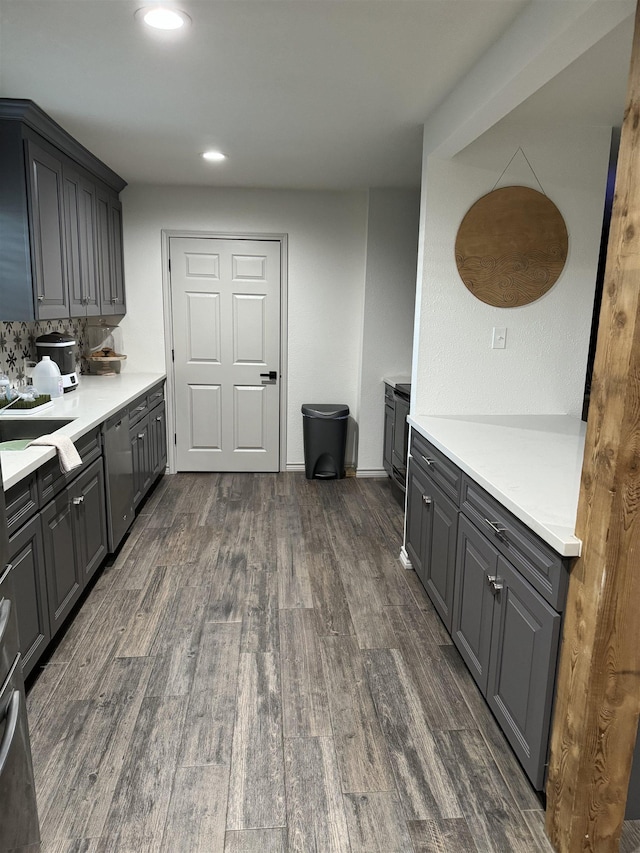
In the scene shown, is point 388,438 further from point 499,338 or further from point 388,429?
point 499,338

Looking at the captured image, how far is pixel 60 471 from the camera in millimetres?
2496

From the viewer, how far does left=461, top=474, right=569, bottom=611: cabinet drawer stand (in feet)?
5.28

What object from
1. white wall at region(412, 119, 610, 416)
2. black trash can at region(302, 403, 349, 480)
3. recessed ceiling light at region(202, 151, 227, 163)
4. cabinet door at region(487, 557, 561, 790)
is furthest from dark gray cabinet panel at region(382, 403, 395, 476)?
cabinet door at region(487, 557, 561, 790)

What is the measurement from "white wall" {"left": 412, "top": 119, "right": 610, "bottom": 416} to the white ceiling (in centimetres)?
20

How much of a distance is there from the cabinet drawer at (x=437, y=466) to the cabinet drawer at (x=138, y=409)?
180cm

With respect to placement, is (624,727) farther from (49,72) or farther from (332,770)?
(49,72)

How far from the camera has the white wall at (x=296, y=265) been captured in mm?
4801

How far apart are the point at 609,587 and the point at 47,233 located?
123 inches

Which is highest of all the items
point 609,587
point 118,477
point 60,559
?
point 609,587

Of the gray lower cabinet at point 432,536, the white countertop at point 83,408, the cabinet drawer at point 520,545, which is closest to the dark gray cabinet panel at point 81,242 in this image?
the white countertop at point 83,408

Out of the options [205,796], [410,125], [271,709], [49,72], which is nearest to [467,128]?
[410,125]

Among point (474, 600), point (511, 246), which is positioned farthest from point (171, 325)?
point (474, 600)

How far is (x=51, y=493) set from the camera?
2416 mm

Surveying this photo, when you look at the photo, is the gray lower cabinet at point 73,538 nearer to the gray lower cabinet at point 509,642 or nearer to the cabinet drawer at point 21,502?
the cabinet drawer at point 21,502
